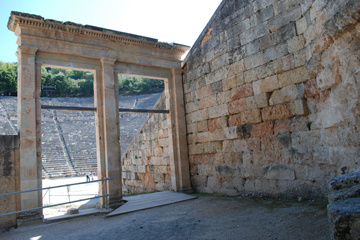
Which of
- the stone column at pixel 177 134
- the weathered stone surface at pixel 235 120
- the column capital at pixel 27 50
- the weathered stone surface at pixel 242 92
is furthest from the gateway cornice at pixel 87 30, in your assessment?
the weathered stone surface at pixel 235 120

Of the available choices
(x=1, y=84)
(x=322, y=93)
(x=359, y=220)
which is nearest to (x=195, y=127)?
(x=322, y=93)

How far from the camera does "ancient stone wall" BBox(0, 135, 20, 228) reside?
6020 millimetres

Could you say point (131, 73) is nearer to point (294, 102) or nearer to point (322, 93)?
point (294, 102)

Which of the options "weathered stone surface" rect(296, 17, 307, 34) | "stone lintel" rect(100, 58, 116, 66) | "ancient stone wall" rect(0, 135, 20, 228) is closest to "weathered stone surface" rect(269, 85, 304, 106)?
"weathered stone surface" rect(296, 17, 307, 34)

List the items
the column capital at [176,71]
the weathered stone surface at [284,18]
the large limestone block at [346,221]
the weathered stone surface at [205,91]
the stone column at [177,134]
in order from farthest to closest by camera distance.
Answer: the column capital at [176,71] → the stone column at [177,134] → the weathered stone surface at [205,91] → the weathered stone surface at [284,18] → the large limestone block at [346,221]

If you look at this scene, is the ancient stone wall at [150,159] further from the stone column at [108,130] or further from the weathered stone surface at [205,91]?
the stone column at [108,130]

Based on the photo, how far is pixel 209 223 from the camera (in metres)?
5.00

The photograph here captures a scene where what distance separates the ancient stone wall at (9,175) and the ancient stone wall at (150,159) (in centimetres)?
480

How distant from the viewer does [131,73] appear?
27.8 ft

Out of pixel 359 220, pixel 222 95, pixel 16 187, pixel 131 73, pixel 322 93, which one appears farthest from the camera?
pixel 131 73

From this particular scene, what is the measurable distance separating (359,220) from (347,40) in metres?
3.24

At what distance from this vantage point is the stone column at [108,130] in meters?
7.42

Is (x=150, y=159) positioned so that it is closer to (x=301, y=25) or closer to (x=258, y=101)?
(x=258, y=101)

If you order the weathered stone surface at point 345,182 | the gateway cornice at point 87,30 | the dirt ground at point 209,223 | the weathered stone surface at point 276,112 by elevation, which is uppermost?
the gateway cornice at point 87,30
